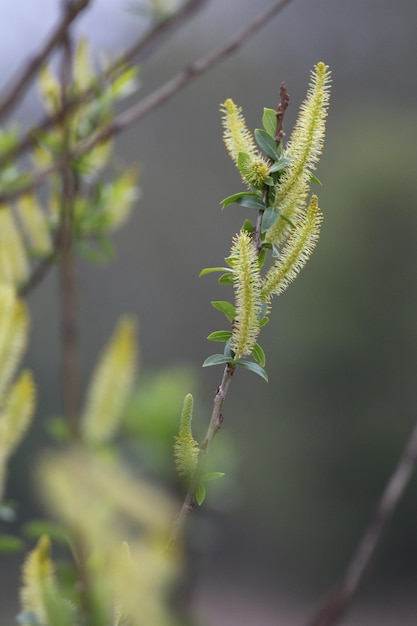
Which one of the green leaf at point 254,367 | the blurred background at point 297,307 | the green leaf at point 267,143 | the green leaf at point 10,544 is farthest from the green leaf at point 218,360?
the blurred background at point 297,307

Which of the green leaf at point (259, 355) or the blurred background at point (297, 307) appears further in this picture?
the blurred background at point (297, 307)

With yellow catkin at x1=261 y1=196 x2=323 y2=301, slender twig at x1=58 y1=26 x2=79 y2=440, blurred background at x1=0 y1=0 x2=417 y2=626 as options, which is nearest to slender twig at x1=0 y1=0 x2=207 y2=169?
slender twig at x1=58 y1=26 x2=79 y2=440

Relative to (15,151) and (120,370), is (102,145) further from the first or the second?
(120,370)

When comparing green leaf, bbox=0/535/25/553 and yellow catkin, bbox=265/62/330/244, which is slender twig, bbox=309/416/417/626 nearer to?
yellow catkin, bbox=265/62/330/244

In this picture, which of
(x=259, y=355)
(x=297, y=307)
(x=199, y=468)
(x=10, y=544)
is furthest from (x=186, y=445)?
(x=297, y=307)

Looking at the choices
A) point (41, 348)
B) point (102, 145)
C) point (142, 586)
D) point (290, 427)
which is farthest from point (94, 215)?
point (290, 427)

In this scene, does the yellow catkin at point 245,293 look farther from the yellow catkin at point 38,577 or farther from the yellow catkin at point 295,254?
the yellow catkin at point 38,577
